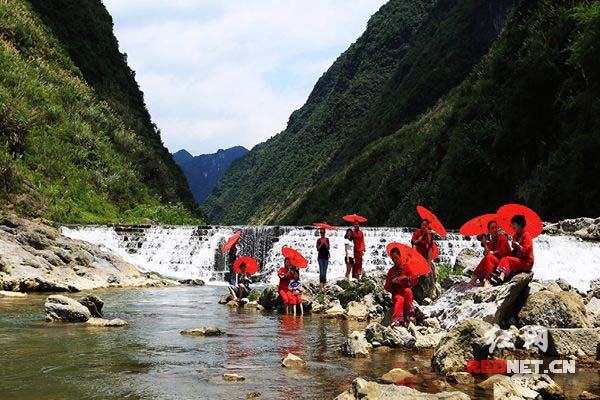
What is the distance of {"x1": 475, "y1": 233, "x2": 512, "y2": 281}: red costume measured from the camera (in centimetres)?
1127

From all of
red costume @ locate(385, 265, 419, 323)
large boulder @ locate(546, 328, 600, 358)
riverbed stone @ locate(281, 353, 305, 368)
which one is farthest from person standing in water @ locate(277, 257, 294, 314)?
large boulder @ locate(546, 328, 600, 358)

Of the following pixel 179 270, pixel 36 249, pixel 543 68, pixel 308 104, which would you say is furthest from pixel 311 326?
pixel 308 104

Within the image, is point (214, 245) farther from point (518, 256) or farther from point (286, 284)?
point (518, 256)

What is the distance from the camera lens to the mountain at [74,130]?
1181 inches

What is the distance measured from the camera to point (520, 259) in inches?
412

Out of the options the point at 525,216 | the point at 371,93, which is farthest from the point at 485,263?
the point at 371,93

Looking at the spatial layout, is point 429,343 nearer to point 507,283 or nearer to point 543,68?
point 507,283

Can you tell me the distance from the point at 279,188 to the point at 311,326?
12829 centimetres

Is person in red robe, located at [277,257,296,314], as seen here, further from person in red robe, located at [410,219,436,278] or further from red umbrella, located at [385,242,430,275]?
red umbrella, located at [385,242,430,275]

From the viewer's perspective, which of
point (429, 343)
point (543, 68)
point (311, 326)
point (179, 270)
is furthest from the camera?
point (543, 68)

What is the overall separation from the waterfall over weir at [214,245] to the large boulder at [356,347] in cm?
1539

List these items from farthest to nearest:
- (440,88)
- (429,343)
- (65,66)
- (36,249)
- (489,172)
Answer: (440,88)
(65,66)
(489,172)
(36,249)
(429,343)

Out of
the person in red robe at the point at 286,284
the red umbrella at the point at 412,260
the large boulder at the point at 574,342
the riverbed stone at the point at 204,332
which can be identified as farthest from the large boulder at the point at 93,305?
the large boulder at the point at 574,342

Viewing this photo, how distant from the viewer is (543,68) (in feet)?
109
